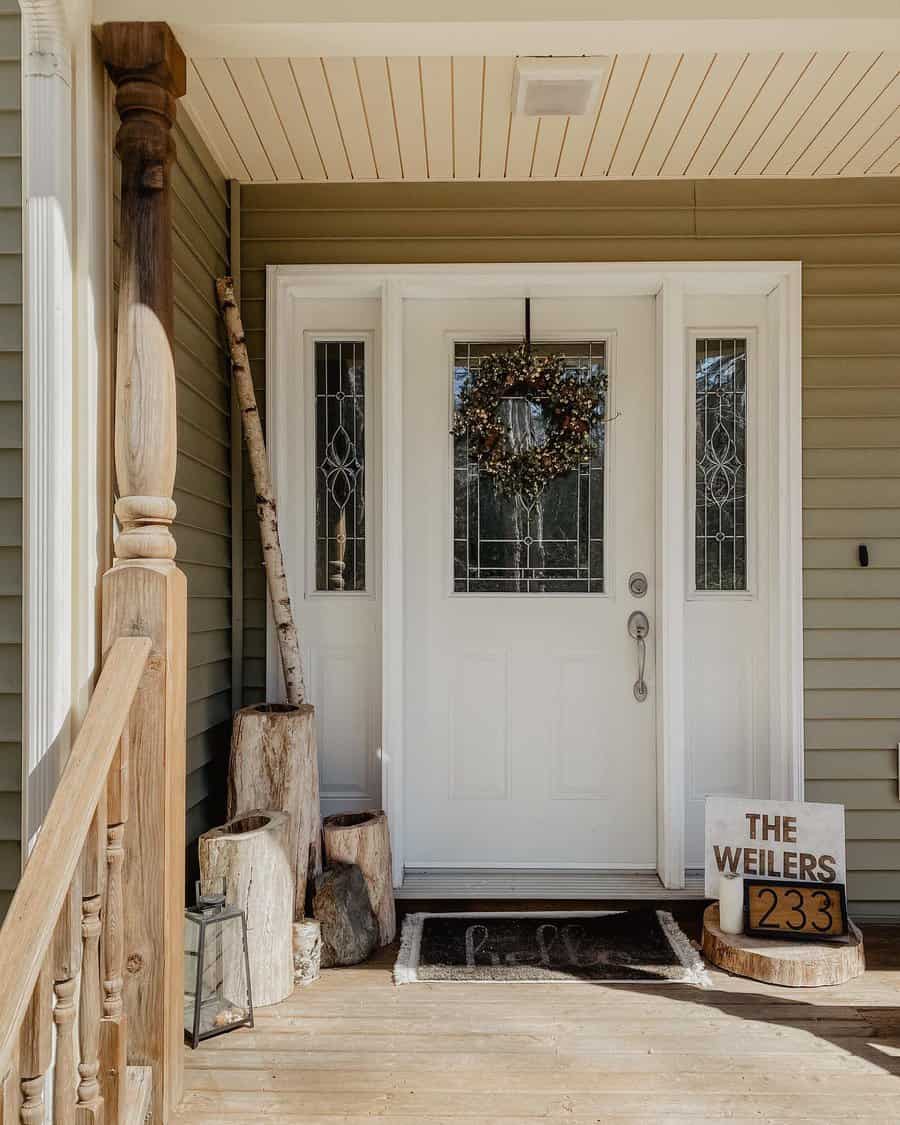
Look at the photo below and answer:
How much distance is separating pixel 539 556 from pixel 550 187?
4.10 feet

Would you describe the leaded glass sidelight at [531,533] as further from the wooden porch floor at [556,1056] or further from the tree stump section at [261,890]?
the wooden porch floor at [556,1056]

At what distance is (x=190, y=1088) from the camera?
Answer: 2.01m

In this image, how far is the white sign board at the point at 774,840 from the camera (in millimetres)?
2766

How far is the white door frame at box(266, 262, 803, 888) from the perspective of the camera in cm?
308

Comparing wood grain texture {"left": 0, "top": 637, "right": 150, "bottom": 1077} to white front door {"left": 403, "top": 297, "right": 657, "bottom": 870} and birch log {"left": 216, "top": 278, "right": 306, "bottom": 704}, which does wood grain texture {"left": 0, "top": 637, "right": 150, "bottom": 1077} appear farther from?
white front door {"left": 403, "top": 297, "right": 657, "bottom": 870}

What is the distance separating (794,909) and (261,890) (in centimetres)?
150

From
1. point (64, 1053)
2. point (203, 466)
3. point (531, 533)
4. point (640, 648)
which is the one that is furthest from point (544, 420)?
point (64, 1053)

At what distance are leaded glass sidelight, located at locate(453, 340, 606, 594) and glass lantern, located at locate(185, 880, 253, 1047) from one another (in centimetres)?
138

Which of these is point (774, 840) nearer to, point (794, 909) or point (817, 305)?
point (794, 909)

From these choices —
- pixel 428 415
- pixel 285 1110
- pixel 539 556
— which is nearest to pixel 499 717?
pixel 539 556

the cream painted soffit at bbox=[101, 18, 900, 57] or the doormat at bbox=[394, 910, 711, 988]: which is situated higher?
the cream painted soffit at bbox=[101, 18, 900, 57]

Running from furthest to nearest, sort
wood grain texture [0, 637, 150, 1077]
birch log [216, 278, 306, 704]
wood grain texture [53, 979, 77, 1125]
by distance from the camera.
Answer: birch log [216, 278, 306, 704] < wood grain texture [53, 979, 77, 1125] < wood grain texture [0, 637, 150, 1077]

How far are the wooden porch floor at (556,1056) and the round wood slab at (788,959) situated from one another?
→ 0.03 m

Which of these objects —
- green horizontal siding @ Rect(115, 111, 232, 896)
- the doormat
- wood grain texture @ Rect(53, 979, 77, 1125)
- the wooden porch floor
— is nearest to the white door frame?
green horizontal siding @ Rect(115, 111, 232, 896)
